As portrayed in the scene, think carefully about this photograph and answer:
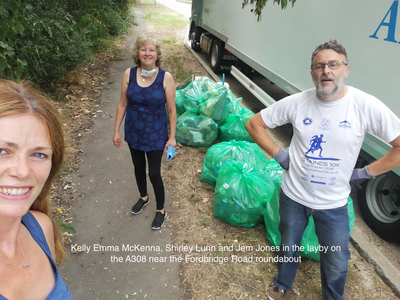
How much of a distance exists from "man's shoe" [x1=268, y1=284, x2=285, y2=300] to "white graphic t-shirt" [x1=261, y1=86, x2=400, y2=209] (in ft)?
2.80

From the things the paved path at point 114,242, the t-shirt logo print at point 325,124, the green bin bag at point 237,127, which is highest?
the t-shirt logo print at point 325,124

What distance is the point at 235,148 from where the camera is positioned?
344 centimetres

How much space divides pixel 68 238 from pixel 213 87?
119 inches

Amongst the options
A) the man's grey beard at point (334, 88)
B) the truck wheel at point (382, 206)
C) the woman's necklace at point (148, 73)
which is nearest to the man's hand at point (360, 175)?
the man's grey beard at point (334, 88)

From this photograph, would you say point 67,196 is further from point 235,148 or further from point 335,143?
point 335,143

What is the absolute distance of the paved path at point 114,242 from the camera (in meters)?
2.36

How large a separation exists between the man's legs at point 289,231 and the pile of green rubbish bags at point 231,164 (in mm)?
351

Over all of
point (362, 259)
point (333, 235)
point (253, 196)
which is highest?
point (333, 235)

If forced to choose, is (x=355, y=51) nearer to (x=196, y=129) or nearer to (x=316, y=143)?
(x=316, y=143)

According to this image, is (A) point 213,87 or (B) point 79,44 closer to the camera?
(A) point 213,87

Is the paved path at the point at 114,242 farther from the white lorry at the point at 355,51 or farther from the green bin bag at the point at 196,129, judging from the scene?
the white lorry at the point at 355,51

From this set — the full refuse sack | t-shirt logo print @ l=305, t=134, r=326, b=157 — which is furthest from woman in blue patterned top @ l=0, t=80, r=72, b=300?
the full refuse sack

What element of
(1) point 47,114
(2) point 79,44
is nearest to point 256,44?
(2) point 79,44

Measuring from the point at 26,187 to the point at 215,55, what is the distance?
850cm
